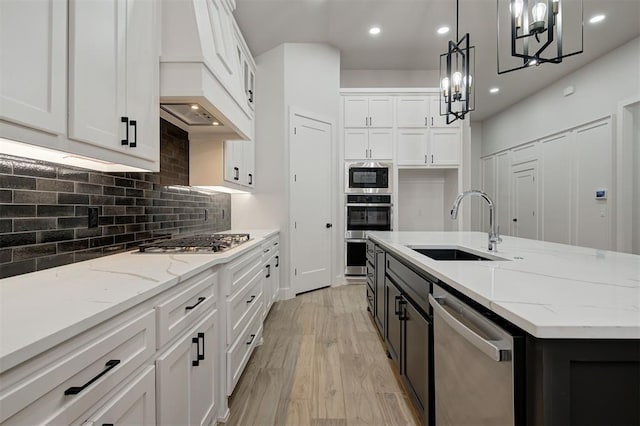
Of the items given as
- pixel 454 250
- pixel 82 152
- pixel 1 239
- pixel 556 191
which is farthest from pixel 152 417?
pixel 556 191

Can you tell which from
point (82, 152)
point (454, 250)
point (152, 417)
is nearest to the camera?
point (152, 417)

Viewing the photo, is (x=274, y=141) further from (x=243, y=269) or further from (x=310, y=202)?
(x=243, y=269)


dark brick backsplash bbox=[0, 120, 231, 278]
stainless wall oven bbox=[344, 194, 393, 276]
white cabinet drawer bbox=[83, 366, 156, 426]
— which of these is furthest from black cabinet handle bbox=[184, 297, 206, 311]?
stainless wall oven bbox=[344, 194, 393, 276]

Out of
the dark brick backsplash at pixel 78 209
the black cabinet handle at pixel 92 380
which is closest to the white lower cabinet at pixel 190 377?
the black cabinet handle at pixel 92 380

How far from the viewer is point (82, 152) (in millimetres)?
1100

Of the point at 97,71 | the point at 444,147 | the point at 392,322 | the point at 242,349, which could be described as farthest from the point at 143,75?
the point at 444,147

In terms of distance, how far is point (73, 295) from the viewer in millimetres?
877

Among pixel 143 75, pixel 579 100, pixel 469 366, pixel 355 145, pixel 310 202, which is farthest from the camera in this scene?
pixel 579 100

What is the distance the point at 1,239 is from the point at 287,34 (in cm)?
383

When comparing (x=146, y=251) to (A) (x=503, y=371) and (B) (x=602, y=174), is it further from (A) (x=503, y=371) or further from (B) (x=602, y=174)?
(B) (x=602, y=174)

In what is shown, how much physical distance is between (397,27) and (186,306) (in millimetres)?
4282

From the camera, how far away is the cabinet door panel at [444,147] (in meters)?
4.85

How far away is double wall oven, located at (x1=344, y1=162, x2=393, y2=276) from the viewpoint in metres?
4.66

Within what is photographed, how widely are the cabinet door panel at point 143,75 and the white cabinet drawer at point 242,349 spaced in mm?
1160
